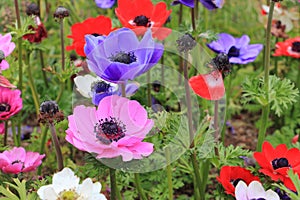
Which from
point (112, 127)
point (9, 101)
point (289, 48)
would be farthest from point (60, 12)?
point (289, 48)

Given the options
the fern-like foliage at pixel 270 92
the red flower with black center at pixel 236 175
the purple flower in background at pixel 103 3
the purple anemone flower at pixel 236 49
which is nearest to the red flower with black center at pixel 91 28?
the purple flower in background at pixel 103 3

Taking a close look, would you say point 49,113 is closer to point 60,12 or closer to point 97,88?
point 97,88

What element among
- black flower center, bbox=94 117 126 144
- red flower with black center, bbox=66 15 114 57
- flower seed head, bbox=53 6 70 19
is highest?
flower seed head, bbox=53 6 70 19

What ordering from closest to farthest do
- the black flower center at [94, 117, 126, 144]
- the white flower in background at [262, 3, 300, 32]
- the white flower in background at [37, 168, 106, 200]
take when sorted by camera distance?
the white flower in background at [37, 168, 106, 200] → the black flower center at [94, 117, 126, 144] → the white flower in background at [262, 3, 300, 32]

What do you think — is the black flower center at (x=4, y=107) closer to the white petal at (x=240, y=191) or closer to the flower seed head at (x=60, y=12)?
the flower seed head at (x=60, y=12)

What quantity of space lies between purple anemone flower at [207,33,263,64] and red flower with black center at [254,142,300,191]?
0.39 m

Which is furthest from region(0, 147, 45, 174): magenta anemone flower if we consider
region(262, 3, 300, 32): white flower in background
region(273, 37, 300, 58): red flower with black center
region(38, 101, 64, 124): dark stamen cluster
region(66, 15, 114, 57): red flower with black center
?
region(262, 3, 300, 32): white flower in background

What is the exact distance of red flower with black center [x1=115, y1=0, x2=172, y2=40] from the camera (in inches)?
63.1

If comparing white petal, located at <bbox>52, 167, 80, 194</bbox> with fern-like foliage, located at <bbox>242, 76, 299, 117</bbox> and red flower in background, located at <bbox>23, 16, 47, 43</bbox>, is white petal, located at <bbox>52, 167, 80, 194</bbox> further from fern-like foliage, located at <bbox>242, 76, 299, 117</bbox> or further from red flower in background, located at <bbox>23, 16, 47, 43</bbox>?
red flower in background, located at <bbox>23, 16, 47, 43</bbox>

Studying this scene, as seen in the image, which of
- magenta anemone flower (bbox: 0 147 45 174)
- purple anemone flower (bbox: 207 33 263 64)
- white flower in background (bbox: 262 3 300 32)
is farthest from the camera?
white flower in background (bbox: 262 3 300 32)

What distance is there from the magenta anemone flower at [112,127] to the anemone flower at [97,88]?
61 millimetres

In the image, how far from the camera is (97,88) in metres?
1.26

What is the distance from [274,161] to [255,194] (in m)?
0.17

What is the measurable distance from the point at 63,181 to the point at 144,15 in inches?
28.3
